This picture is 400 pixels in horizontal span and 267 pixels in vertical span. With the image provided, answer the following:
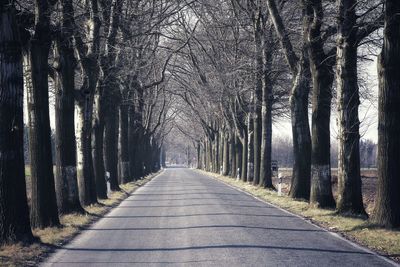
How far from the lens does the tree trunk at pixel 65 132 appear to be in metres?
17.9

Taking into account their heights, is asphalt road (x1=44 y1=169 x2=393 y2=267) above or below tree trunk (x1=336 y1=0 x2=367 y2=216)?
below

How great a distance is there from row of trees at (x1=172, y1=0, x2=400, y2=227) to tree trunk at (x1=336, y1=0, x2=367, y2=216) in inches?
1.1

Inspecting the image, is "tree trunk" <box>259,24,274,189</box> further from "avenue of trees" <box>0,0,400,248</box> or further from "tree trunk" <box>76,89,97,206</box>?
"tree trunk" <box>76,89,97,206</box>

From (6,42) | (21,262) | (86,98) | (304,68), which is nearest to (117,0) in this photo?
(86,98)

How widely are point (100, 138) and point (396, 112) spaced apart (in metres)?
14.7

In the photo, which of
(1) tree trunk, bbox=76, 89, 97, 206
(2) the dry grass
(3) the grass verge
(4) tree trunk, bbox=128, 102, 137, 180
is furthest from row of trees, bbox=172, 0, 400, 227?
(1) tree trunk, bbox=76, 89, 97, 206

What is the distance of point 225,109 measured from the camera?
49719 mm

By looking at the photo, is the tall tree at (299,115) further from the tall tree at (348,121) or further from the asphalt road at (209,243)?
the asphalt road at (209,243)

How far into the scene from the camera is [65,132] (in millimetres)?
17984

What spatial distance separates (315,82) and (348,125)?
115 inches

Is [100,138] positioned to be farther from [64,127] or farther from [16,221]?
[16,221]

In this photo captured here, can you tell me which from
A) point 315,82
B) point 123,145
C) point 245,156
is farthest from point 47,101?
point 245,156

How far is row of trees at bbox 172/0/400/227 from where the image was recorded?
14.1 metres

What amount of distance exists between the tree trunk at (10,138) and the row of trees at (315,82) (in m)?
7.95
